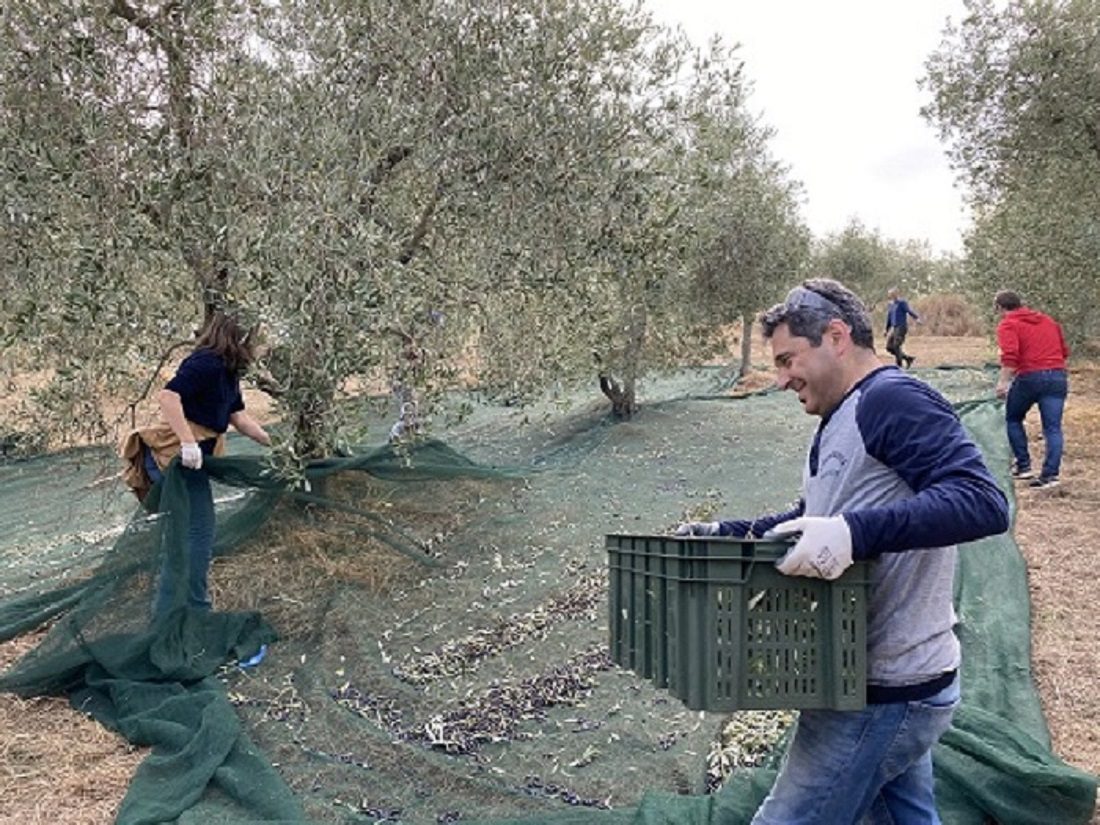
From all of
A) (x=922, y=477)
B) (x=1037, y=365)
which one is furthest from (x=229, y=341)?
(x=1037, y=365)

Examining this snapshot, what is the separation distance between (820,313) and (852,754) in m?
1.11

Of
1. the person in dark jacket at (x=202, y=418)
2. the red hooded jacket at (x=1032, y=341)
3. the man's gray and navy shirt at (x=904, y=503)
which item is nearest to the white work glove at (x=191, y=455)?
the person in dark jacket at (x=202, y=418)

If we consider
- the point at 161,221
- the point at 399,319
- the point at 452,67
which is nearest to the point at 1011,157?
the point at 452,67

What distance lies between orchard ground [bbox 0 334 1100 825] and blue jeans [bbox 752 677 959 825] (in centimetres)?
194

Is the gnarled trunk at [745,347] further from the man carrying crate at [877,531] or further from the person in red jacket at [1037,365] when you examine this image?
the man carrying crate at [877,531]

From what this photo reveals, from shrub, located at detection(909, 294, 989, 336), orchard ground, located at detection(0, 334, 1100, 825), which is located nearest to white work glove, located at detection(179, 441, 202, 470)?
orchard ground, located at detection(0, 334, 1100, 825)

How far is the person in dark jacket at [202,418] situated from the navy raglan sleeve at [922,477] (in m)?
4.00

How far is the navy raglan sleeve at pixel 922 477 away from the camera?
86.7 inches

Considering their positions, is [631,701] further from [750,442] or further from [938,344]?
[938,344]

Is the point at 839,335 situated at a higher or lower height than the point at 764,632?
higher

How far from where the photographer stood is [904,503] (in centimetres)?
223

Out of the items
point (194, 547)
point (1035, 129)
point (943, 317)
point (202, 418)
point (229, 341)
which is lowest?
point (194, 547)

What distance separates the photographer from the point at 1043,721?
4.66m

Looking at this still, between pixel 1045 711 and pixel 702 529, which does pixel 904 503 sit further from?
pixel 1045 711
